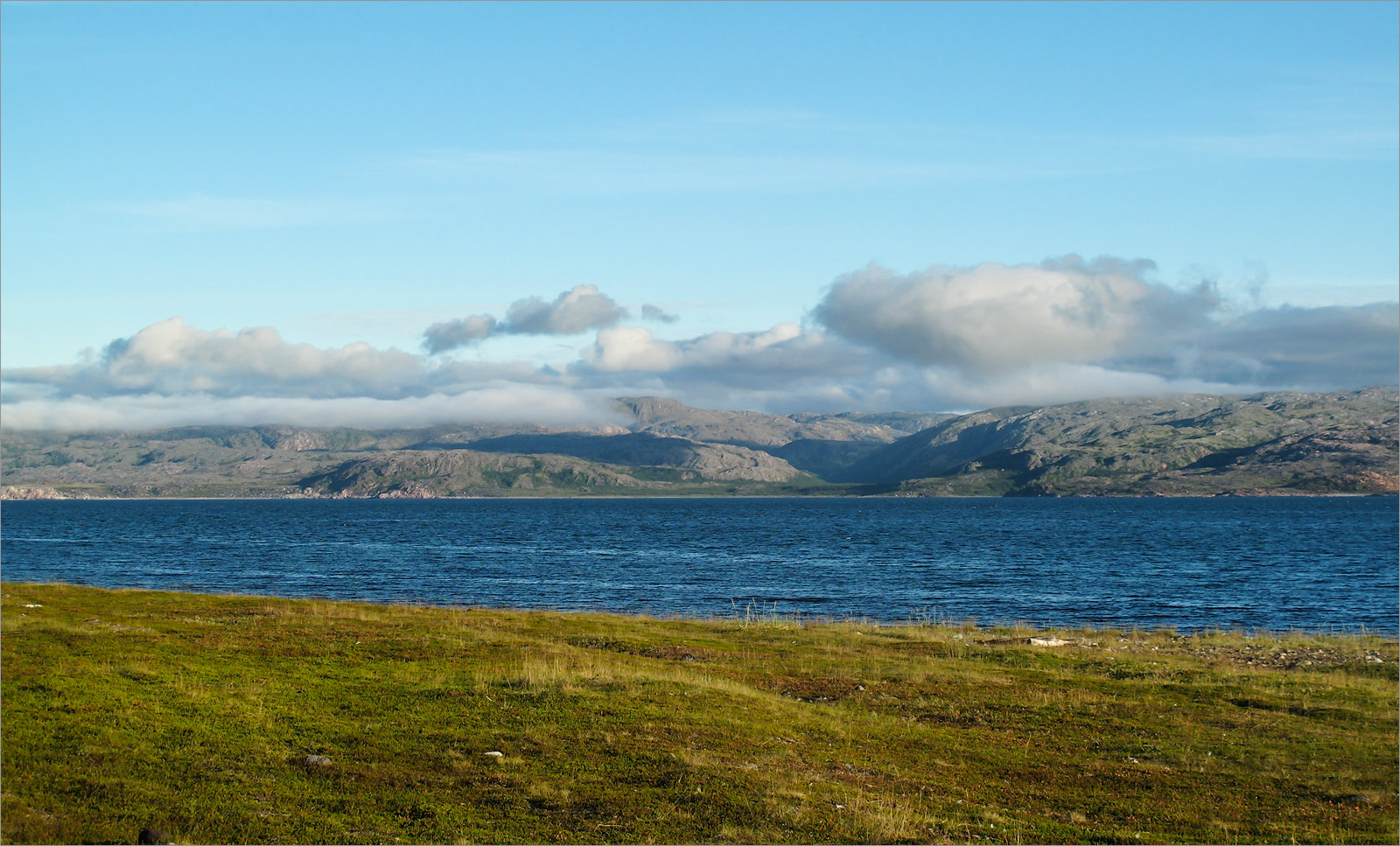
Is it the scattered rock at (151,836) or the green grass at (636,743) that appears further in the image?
the green grass at (636,743)

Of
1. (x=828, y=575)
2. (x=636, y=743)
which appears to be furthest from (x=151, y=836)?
(x=828, y=575)

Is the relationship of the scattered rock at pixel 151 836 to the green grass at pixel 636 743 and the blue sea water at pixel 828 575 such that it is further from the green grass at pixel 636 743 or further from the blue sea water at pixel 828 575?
the blue sea water at pixel 828 575

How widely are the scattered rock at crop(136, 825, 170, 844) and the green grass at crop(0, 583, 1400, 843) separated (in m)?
0.34

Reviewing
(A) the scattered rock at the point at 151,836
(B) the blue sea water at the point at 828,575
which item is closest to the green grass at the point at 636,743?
(A) the scattered rock at the point at 151,836

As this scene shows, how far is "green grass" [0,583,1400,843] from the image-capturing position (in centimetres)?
2086

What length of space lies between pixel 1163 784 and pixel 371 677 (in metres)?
25.9

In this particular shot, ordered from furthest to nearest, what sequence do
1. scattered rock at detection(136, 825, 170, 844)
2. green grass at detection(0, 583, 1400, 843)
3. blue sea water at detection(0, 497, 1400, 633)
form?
blue sea water at detection(0, 497, 1400, 633) < green grass at detection(0, 583, 1400, 843) < scattered rock at detection(136, 825, 170, 844)

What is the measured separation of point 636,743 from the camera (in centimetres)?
2714

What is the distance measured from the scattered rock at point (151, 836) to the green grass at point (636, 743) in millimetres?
340

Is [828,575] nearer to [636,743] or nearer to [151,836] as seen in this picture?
[636,743]

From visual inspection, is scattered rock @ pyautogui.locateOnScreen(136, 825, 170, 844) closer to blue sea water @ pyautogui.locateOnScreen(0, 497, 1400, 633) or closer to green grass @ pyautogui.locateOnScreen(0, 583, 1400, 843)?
green grass @ pyautogui.locateOnScreen(0, 583, 1400, 843)

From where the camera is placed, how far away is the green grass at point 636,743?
68.4ft

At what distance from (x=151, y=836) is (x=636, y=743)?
12504 millimetres

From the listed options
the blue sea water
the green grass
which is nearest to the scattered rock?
the green grass
